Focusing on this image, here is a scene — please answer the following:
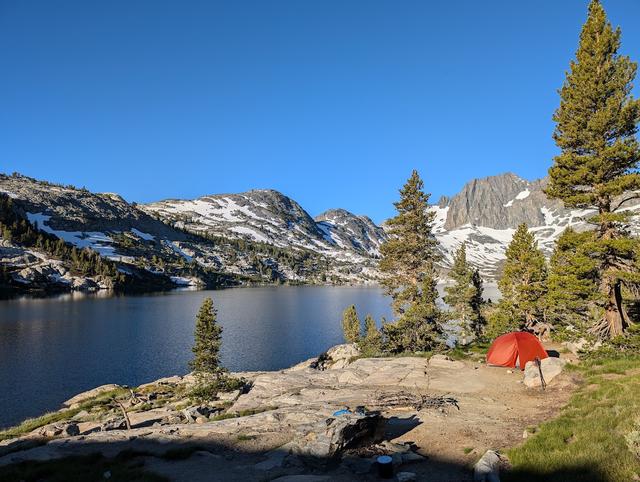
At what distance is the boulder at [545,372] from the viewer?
80.5 ft

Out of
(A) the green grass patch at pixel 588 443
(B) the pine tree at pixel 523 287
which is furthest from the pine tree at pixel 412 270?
(A) the green grass patch at pixel 588 443

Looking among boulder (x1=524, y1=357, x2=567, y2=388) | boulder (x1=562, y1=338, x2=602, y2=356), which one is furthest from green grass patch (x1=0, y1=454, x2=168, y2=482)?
boulder (x1=562, y1=338, x2=602, y2=356)

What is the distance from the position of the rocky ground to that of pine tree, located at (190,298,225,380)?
9439 mm

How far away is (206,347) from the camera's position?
4422 cm

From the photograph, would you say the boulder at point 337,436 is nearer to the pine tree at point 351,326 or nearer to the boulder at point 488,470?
the boulder at point 488,470

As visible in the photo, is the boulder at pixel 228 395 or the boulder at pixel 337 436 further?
the boulder at pixel 228 395

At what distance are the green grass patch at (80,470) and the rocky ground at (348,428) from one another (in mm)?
644

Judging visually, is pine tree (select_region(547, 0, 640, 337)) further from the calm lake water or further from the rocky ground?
the calm lake water

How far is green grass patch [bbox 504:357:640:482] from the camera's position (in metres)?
10.6

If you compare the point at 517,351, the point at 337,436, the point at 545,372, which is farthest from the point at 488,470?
the point at 517,351

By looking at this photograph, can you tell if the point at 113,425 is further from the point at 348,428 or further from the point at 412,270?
the point at 412,270

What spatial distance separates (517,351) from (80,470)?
28.4m

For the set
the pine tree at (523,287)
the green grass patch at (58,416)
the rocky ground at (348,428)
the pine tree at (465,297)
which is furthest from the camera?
the pine tree at (465,297)

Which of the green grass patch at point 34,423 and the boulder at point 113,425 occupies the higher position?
the boulder at point 113,425
